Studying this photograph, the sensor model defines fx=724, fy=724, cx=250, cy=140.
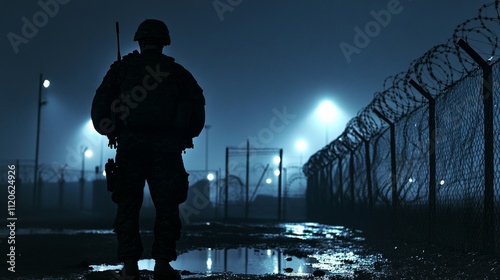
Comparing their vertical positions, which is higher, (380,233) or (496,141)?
(496,141)

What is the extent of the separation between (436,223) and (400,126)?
2.31 meters

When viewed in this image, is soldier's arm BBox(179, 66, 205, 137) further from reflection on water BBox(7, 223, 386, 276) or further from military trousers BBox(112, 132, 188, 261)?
reflection on water BBox(7, 223, 386, 276)

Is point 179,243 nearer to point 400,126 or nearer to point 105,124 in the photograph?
point 400,126

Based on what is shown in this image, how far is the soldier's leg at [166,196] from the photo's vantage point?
17.0 ft

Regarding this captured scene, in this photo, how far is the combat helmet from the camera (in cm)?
540

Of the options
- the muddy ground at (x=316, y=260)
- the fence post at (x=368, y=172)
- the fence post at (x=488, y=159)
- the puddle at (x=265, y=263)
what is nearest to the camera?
the muddy ground at (x=316, y=260)

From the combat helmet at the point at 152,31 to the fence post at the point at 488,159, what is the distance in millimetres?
3192

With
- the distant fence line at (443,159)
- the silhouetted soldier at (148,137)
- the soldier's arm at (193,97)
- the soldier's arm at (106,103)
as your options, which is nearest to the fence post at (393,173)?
the distant fence line at (443,159)

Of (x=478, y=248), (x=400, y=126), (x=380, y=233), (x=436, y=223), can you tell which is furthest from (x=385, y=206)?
(x=478, y=248)

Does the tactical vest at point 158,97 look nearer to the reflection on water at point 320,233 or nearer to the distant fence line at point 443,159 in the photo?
the distant fence line at point 443,159

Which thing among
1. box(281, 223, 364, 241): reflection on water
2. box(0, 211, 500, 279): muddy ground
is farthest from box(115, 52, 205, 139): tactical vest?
box(281, 223, 364, 241): reflection on water

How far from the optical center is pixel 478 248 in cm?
721

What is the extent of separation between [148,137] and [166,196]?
0.44 meters

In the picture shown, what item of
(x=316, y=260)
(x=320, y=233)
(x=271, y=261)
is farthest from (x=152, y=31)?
(x=320, y=233)
